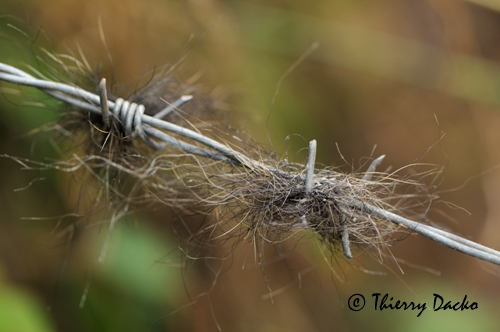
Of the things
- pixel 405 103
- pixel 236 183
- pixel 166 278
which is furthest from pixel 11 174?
pixel 405 103

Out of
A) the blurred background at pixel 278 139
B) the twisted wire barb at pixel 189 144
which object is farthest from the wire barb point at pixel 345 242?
the blurred background at pixel 278 139

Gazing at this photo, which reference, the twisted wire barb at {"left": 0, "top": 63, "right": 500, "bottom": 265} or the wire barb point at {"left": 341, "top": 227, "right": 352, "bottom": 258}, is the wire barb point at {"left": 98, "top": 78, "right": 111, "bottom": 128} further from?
the wire barb point at {"left": 341, "top": 227, "right": 352, "bottom": 258}

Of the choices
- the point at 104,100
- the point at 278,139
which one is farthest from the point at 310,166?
the point at 278,139

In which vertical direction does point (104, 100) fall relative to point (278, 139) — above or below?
below

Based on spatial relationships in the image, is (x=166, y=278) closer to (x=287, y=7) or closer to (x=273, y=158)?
(x=273, y=158)

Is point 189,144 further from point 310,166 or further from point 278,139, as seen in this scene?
point 278,139

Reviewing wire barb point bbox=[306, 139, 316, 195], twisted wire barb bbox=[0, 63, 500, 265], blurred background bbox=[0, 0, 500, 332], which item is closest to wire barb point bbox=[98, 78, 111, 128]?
twisted wire barb bbox=[0, 63, 500, 265]
